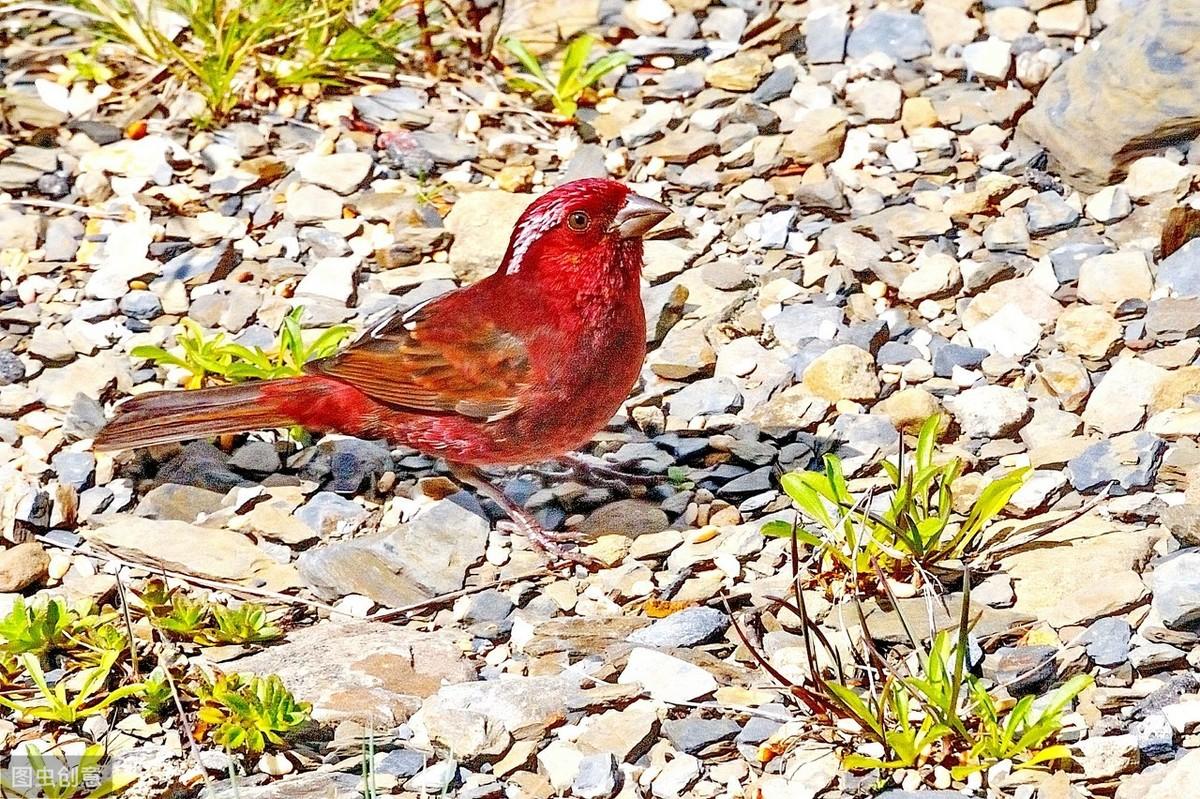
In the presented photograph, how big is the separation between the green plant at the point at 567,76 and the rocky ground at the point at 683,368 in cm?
9

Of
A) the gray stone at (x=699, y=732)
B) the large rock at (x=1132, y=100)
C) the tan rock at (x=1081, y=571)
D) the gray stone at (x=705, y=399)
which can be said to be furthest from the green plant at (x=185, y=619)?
the large rock at (x=1132, y=100)

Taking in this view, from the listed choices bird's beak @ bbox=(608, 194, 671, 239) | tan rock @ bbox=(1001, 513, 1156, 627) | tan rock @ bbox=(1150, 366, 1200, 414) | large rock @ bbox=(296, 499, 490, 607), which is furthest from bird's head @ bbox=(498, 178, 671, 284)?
tan rock @ bbox=(1150, 366, 1200, 414)

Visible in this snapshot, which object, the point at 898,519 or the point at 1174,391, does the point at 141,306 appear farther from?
the point at 1174,391

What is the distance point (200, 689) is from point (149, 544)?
79cm

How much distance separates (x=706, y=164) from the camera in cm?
588

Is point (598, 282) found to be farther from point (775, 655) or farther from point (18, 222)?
point (18, 222)

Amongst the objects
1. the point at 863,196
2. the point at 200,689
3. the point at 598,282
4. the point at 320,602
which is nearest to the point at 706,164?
the point at 863,196

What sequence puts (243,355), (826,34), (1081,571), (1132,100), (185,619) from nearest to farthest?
(1081,571) < (185,619) < (243,355) < (1132,100) < (826,34)

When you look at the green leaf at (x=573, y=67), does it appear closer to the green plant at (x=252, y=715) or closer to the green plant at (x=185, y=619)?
the green plant at (x=185, y=619)

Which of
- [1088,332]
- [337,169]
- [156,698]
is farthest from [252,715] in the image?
[337,169]

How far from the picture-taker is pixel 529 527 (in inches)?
176

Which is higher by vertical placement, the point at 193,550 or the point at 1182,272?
the point at 1182,272

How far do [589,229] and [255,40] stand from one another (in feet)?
7.25

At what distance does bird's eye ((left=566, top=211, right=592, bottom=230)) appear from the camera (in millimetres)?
4473
